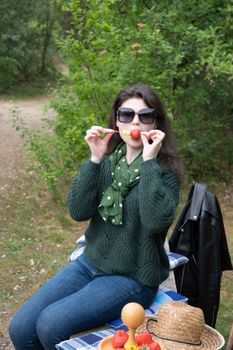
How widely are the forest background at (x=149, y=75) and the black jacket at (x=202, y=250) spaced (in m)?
1.78

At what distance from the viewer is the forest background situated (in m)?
5.74

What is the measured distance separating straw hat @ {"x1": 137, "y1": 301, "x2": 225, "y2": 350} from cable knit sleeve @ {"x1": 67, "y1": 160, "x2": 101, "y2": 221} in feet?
2.20


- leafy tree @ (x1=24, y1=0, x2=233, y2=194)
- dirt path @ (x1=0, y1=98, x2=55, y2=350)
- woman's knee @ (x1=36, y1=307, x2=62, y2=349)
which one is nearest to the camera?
woman's knee @ (x1=36, y1=307, x2=62, y2=349)

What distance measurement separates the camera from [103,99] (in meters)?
6.11

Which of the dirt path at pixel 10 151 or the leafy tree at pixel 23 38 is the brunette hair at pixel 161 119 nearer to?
the dirt path at pixel 10 151

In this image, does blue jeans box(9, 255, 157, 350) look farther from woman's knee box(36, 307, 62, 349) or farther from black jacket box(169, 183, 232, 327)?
black jacket box(169, 183, 232, 327)

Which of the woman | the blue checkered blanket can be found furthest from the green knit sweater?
the blue checkered blanket

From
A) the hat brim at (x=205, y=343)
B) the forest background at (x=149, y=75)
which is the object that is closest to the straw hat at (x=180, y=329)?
the hat brim at (x=205, y=343)

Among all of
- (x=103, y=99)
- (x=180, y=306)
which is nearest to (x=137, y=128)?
(x=180, y=306)

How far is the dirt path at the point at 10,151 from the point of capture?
6.99 meters

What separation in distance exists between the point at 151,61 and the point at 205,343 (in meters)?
4.07

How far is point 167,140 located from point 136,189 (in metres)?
0.37

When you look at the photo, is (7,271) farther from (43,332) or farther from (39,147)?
(43,332)

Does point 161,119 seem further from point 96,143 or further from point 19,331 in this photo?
point 19,331
